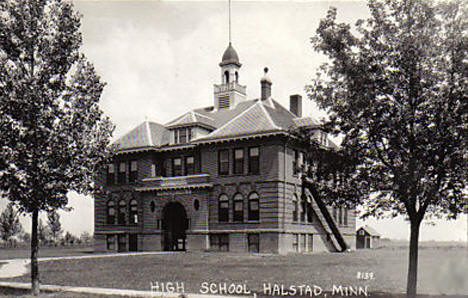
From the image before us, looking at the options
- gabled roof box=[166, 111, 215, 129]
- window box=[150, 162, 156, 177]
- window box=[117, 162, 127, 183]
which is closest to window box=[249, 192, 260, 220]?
gabled roof box=[166, 111, 215, 129]

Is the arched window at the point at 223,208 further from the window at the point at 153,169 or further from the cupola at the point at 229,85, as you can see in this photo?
the cupola at the point at 229,85

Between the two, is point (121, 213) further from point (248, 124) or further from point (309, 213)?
point (309, 213)

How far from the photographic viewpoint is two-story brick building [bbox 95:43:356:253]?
1476 inches

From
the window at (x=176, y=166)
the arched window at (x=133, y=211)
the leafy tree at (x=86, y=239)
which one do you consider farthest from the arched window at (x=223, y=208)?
the leafy tree at (x=86, y=239)

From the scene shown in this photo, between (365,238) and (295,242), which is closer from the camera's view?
(295,242)

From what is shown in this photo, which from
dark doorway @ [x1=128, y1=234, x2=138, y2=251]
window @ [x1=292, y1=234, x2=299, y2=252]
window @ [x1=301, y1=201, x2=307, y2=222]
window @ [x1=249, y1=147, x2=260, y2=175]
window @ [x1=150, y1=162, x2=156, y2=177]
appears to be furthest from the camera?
dark doorway @ [x1=128, y1=234, x2=138, y2=251]

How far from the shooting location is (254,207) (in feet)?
125

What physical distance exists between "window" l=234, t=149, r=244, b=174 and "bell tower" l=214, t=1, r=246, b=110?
8467mm

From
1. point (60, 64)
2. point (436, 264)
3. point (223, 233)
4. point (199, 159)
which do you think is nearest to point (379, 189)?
point (436, 264)

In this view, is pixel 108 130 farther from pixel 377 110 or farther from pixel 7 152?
pixel 377 110

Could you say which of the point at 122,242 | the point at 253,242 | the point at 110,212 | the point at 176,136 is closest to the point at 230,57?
the point at 176,136

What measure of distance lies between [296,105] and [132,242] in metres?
19.3

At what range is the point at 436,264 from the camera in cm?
1141

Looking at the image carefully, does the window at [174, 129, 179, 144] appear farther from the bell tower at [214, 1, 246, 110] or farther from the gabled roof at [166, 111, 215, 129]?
the bell tower at [214, 1, 246, 110]
